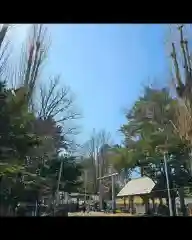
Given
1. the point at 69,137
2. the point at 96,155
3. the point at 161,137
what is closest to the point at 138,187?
the point at 96,155

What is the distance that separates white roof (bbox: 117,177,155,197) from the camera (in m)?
8.07

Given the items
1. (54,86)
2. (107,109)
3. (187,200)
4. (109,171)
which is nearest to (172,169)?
(187,200)

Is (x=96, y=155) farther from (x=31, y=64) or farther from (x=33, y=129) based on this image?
(x=31, y=64)

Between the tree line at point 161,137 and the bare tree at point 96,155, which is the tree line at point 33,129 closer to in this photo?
the bare tree at point 96,155

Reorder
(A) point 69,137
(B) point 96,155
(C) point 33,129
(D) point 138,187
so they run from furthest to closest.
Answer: (D) point 138,187 → (B) point 96,155 → (A) point 69,137 → (C) point 33,129

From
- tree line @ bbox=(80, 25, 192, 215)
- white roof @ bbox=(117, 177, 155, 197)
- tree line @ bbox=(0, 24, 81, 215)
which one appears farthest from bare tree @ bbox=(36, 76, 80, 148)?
white roof @ bbox=(117, 177, 155, 197)

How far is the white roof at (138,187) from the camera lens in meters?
8.07

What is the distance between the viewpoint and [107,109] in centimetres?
659

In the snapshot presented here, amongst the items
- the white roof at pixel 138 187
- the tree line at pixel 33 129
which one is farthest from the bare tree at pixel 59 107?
the white roof at pixel 138 187

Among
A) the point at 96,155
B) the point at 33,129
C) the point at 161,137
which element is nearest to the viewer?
the point at 33,129

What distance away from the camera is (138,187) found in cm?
844

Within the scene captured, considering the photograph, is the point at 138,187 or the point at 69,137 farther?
the point at 138,187

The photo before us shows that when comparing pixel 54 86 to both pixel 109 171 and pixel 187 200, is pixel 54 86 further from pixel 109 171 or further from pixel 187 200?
pixel 187 200
